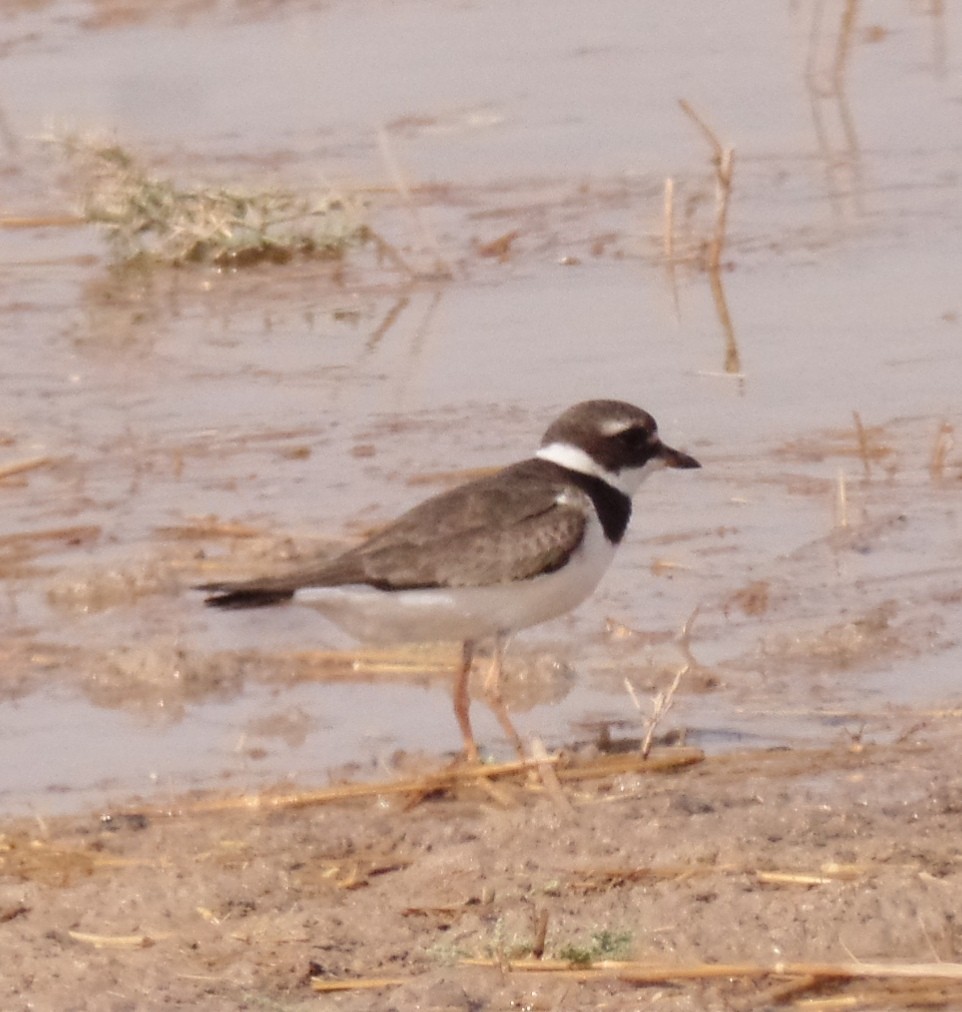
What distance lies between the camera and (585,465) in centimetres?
697

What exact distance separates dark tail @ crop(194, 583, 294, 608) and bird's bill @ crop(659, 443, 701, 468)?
1395 millimetres

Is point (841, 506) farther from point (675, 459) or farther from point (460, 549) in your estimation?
point (460, 549)

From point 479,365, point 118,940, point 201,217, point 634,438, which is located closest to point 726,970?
point 118,940

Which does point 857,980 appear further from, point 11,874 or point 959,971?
point 11,874

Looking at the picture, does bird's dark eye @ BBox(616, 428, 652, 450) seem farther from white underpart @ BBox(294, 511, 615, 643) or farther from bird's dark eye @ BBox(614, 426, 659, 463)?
white underpart @ BBox(294, 511, 615, 643)

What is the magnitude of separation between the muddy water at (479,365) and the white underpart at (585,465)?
1.38 ft

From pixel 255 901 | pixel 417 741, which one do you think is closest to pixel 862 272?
pixel 417 741

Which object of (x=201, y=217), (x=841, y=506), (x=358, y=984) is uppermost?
(x=358, y=984)

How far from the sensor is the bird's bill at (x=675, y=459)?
23.5 ft

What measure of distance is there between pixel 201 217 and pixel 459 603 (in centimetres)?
509

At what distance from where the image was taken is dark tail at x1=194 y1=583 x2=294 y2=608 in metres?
6.29

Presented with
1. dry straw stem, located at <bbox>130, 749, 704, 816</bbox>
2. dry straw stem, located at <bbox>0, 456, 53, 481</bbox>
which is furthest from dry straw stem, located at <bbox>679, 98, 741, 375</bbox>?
dry straw stem, located at <bbox>130, 749, 704, 816</bbox>

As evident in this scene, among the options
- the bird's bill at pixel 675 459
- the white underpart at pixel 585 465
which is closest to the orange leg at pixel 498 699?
the white underpart at pixel 585 465

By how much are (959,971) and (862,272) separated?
21.9 ft
